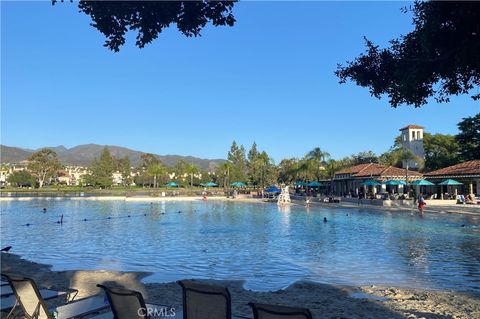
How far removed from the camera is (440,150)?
73312 mm

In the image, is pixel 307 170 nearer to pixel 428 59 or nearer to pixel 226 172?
pixel 226 172

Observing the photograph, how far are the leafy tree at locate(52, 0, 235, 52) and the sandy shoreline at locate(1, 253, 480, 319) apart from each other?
4644 mm

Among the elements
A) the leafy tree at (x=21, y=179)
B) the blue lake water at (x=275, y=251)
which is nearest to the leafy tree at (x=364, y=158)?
the blue lake water at (x=275, y=251)

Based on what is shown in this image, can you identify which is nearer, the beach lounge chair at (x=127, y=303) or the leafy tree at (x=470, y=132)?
the beach lounge chair at (x=127, y=303)

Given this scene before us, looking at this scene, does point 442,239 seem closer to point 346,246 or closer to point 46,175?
point 346,246

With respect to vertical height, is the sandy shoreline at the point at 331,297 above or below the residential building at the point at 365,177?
below

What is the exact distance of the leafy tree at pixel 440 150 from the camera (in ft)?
209

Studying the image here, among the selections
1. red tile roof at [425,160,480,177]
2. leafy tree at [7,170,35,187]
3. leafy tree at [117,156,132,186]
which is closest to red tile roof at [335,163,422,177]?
red tile roof at [425,160,480,177]

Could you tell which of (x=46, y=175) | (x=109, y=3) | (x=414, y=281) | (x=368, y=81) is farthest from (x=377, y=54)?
(x=46, y=175)

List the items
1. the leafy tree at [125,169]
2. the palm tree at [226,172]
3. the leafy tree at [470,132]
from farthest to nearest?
1. the leafy tree at [125,169]
2. the palm tree at [226,172]
3. the leafy tree at [470,132]

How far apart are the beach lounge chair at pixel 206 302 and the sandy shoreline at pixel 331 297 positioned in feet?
9.58

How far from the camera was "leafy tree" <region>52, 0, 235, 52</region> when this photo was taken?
5.33 m

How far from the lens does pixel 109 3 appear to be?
5.25 meters

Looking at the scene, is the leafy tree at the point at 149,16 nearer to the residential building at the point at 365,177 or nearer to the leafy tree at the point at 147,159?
the residential building at the point at 365,177
